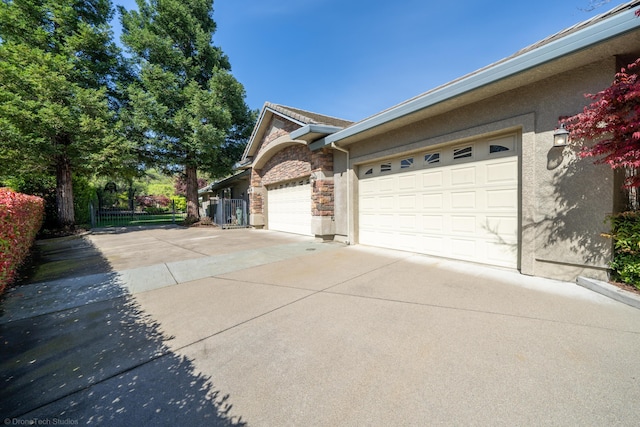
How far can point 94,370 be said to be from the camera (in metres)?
2.25

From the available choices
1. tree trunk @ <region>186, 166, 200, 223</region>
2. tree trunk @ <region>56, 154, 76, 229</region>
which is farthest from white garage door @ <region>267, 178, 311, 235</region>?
A: tree trunk @ <region>56, 154, 76, 229</region>

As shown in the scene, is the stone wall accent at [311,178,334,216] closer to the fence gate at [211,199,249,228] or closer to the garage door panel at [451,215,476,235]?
the garage door panel at [451,215,476,235]

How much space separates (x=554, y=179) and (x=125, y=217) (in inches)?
1110

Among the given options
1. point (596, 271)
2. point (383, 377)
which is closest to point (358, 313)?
point (383, 377)

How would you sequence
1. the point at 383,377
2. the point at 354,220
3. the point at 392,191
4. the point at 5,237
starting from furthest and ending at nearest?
the point at 354,220 → the point at 392,191 → the point at 5,237 → the point at 383,377

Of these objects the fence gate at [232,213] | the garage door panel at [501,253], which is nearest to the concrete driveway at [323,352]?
the garage door panel at [501,253]

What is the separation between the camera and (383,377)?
82.0 inches

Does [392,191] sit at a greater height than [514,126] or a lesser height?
lesser

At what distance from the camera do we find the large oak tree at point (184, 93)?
13.7m

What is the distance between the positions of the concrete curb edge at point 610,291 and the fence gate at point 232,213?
14269 millimetres

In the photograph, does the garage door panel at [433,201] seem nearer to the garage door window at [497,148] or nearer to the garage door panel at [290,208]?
the garage door window at [497,148]

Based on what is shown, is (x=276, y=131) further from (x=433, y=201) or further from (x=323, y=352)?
(x=323, y=352)

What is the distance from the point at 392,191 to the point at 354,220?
62.0 inches

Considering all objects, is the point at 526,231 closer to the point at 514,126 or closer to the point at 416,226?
the point at 514,126
